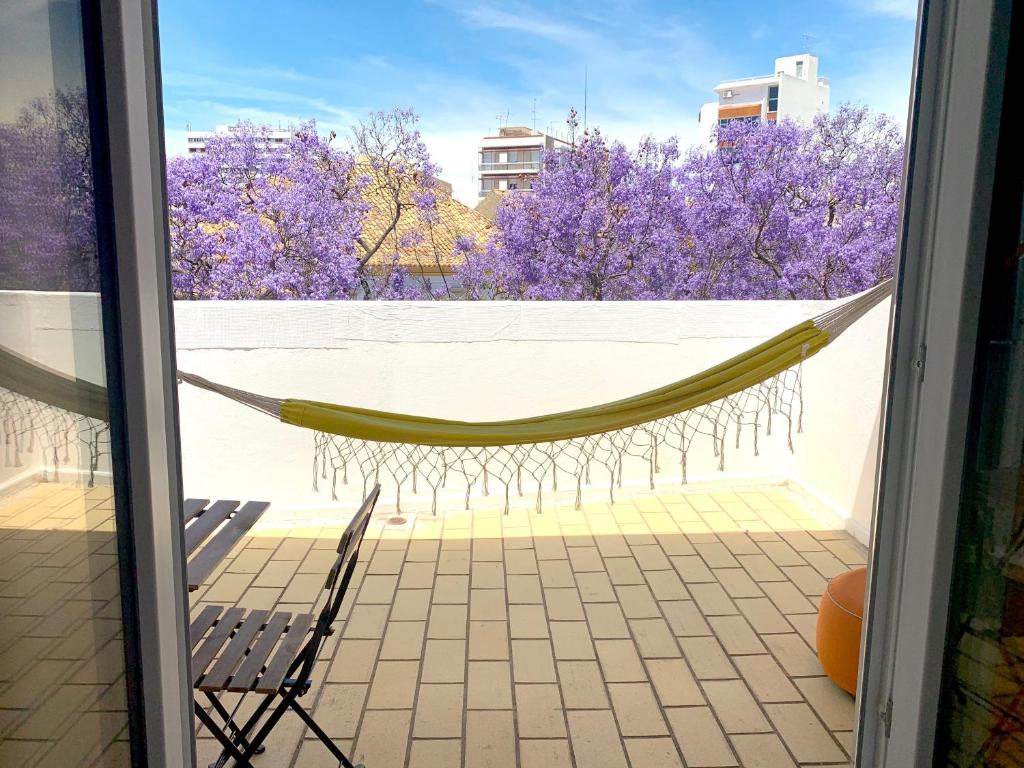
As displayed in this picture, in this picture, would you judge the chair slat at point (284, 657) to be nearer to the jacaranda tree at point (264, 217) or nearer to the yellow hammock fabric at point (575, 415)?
the yellow hammock fabric at point (575, 415)

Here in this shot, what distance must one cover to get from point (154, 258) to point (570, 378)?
265 centimetres

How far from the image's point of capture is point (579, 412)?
212 centimetres

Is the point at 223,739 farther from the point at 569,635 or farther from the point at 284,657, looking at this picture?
the point at 569,635

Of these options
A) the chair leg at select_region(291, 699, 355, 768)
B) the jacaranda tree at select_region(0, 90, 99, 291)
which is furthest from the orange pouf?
the jacaranda tree at select_region(0, 90, 99, 291)

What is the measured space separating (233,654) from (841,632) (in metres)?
1.38

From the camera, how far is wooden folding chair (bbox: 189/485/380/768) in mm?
1324

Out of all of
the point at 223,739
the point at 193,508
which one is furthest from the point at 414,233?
the point at 223,739

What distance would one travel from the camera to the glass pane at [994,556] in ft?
2.82

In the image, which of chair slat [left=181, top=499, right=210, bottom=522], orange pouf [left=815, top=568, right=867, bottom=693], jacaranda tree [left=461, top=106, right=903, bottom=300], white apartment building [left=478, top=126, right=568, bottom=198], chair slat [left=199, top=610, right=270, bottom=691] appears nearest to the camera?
chair slat [left=199, top=610, right=270, bottom=691]

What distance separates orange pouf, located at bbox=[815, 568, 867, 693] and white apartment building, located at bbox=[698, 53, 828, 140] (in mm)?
10265

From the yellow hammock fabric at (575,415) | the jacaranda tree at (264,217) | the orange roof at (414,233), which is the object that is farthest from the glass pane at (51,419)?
the orange roof at (414,233)

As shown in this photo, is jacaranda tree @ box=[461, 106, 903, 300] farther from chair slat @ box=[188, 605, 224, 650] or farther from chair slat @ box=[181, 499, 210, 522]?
chair slat @ box=[188, 605, 224, 650]

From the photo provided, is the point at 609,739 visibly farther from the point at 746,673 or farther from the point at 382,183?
the point at 382,183

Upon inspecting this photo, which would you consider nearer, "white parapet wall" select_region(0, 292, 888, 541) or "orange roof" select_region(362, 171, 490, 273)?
"white parapet wall" select_region(0, 292, 888, 541)
